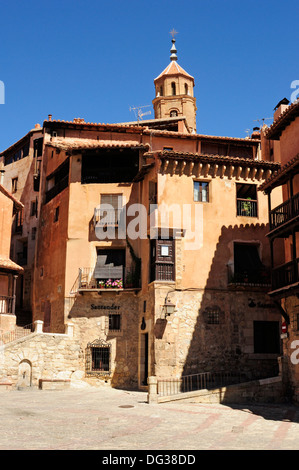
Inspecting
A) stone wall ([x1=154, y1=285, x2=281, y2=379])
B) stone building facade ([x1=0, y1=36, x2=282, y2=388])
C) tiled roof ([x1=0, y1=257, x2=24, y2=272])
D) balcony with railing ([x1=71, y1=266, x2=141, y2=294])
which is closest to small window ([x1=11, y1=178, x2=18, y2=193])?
stone building facade ([x1=0, y1=36, x2=282, y2=388])

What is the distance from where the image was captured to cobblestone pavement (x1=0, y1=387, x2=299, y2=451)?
13.0 meters

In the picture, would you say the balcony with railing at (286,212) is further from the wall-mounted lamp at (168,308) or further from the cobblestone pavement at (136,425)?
the cobblestone pavement at (136,425)

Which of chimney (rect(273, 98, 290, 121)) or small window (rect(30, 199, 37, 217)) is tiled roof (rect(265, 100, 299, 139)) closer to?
chimney (rect(273, 98, 290, 121))

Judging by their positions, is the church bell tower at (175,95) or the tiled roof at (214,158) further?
the church bell tower at (175,95)

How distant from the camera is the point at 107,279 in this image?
2973cm

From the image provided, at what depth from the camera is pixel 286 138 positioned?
25.3 metres

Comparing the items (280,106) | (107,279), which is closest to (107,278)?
(107,279)

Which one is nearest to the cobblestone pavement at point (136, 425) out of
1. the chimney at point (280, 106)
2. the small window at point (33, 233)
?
the chimney at point (280, 106)

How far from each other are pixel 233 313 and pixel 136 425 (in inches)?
459

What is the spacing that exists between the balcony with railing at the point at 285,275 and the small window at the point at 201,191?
6.85m

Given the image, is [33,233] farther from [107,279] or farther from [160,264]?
[160,264]

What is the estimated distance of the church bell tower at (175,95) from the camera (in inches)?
2042

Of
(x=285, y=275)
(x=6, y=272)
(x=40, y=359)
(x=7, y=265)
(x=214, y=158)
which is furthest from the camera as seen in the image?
(x=6, y=272)
